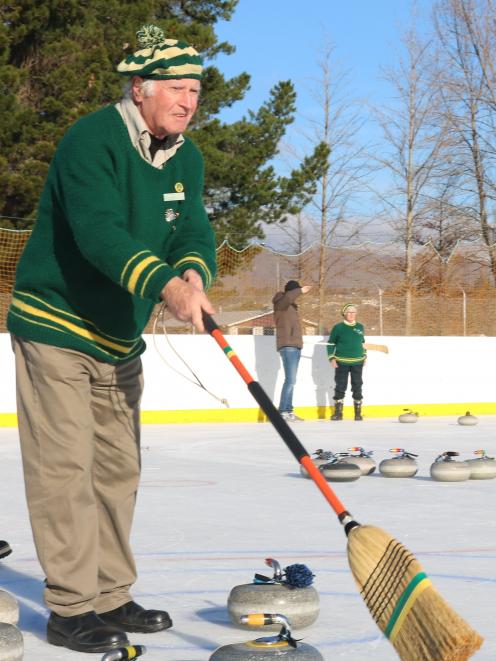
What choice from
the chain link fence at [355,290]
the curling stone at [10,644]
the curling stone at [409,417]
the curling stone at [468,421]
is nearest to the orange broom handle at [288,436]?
the curling stone at [10,644]

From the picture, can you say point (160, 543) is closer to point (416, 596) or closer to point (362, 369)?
point (416, 596)

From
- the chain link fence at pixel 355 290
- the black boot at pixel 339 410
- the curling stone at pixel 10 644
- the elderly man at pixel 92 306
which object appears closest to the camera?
the curling stone at pixel 10 644

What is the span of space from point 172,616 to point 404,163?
24.3 m

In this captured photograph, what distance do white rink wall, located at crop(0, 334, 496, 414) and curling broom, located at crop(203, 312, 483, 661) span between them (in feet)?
37.8

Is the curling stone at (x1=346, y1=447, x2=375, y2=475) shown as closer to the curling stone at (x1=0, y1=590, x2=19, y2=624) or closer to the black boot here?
the curling stone at (x1=0, y1=590, x2=19, y2=624)

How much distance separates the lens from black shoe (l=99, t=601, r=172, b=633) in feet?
11.3

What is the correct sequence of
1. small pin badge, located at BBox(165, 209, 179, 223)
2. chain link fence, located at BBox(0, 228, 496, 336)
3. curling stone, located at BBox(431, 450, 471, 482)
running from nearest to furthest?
small pin badge, located at BBox(165, 209, 179, 223), curling stone, located at BBox(431, 450, 471, 482), chain link fence, located at BBox(0, 228, 496, 336)

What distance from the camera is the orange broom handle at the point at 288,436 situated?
3.00 m

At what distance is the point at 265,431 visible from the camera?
524 inches

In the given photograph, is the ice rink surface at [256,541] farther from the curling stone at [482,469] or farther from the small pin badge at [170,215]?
the small pin badge at [170,215]

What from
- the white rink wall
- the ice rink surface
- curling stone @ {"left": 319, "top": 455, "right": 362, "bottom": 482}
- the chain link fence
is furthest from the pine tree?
curling stone @ {"left": 319, "top": 455, "right": 362, "bottom": 482}

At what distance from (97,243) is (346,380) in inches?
503

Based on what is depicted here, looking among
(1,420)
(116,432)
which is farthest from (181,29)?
(116,432)

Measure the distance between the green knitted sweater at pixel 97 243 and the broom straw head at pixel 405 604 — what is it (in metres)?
0.87
